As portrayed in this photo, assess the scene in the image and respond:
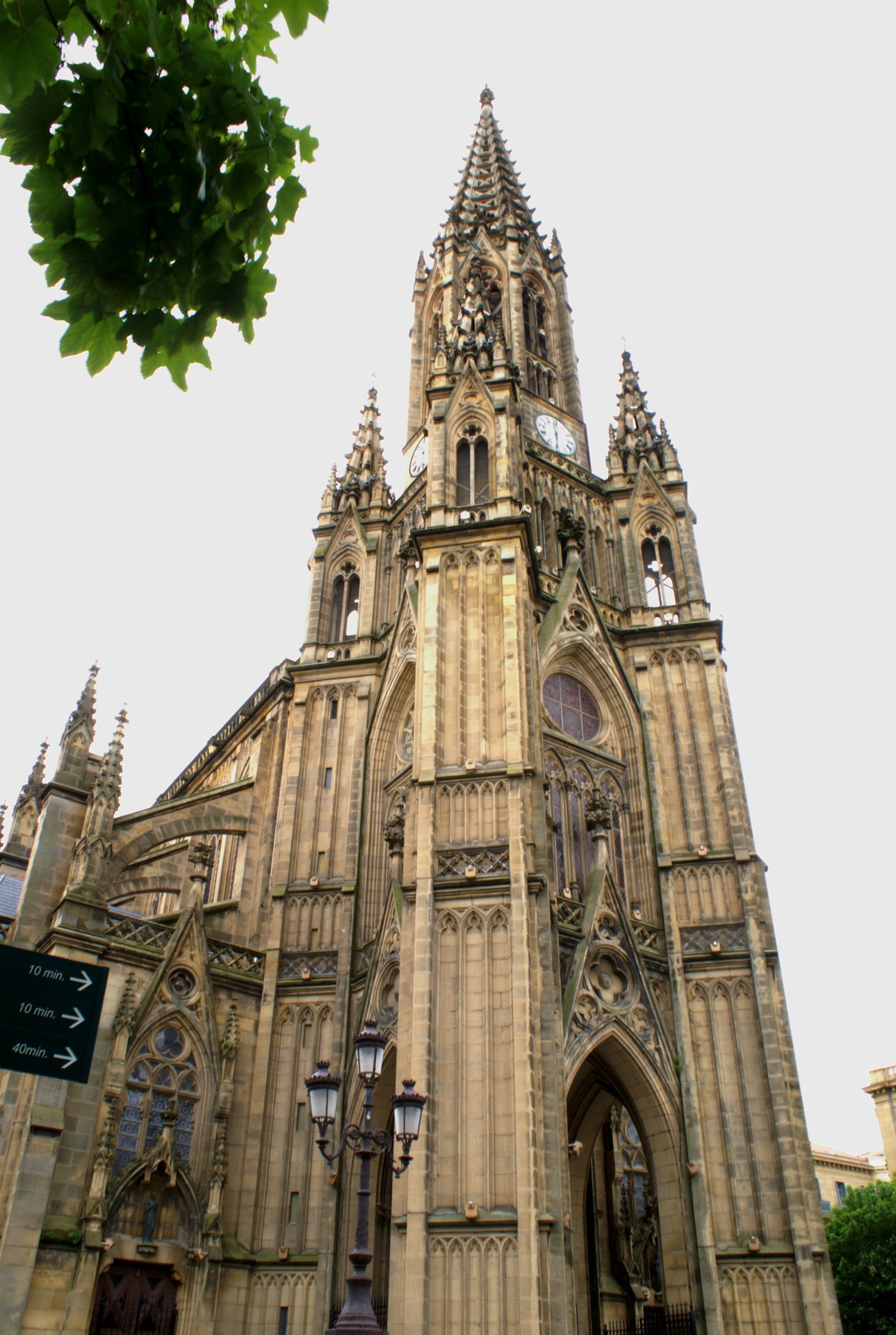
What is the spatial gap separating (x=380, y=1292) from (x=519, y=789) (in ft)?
33.3

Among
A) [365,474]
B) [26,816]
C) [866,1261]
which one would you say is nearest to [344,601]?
[365,474]

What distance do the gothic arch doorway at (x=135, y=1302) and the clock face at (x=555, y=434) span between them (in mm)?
24747

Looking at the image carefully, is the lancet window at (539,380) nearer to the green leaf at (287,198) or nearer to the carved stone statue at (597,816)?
the carved stone statue at (597,816)

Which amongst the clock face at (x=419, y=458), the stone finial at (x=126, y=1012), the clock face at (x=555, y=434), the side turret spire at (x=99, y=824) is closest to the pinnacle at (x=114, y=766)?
the side turret spire at (x=99, y=824)

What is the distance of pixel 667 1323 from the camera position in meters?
20.7

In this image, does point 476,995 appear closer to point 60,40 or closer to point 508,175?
point 60,40

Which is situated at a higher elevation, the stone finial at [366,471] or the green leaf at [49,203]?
the stone finial at [366,471]

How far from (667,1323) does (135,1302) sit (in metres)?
10.0

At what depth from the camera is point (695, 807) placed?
26.5 m

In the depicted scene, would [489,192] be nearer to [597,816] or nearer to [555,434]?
[555,434]

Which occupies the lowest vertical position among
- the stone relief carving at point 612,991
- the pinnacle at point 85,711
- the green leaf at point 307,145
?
the green leaf at point 307,145

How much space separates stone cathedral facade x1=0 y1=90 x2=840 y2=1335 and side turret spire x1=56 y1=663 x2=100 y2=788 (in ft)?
0.27

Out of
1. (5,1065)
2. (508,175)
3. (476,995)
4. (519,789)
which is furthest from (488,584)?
(508,175)

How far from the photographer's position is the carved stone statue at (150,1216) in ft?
65.9
